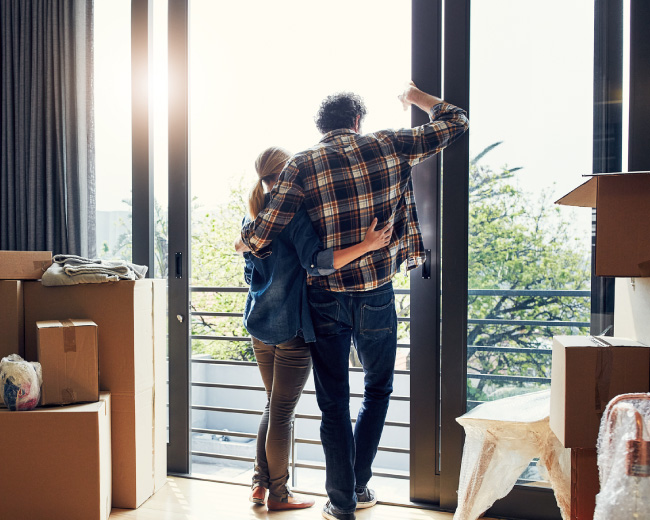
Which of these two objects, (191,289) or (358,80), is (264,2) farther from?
(191,289)

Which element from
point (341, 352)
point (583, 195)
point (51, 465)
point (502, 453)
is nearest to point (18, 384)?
point (51, 465)

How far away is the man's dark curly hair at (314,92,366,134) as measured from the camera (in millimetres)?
1895

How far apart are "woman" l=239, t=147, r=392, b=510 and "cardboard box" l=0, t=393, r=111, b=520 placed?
610 mm

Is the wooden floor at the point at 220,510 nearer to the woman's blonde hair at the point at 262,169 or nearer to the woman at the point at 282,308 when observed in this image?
the woman at the point at 282,308

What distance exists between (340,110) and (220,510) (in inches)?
61.6

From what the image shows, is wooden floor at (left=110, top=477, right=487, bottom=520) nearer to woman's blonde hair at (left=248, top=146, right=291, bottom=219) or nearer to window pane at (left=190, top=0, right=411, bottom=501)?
window pane at (left=190, top=0, right=411, bottom=501)

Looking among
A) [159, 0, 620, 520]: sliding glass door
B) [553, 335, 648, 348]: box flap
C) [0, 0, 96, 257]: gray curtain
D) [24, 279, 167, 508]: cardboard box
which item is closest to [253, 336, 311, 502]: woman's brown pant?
[159, 0, 620, 520]: sliding glass door

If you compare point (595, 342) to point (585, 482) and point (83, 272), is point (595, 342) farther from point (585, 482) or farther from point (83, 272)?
point (83, 272)

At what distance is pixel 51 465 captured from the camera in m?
1.90

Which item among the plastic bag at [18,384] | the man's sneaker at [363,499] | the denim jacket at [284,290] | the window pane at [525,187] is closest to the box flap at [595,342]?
the window pane at [525,187]

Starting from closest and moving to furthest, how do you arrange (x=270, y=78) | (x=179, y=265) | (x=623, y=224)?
(x=623, y=224), (x=179, y=265), (x=270, y=78)

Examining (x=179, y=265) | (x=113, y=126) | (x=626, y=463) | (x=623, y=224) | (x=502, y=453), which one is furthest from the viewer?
(x=113, y=126)

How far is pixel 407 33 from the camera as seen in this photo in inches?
85.4

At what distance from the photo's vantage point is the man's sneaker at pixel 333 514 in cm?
192
